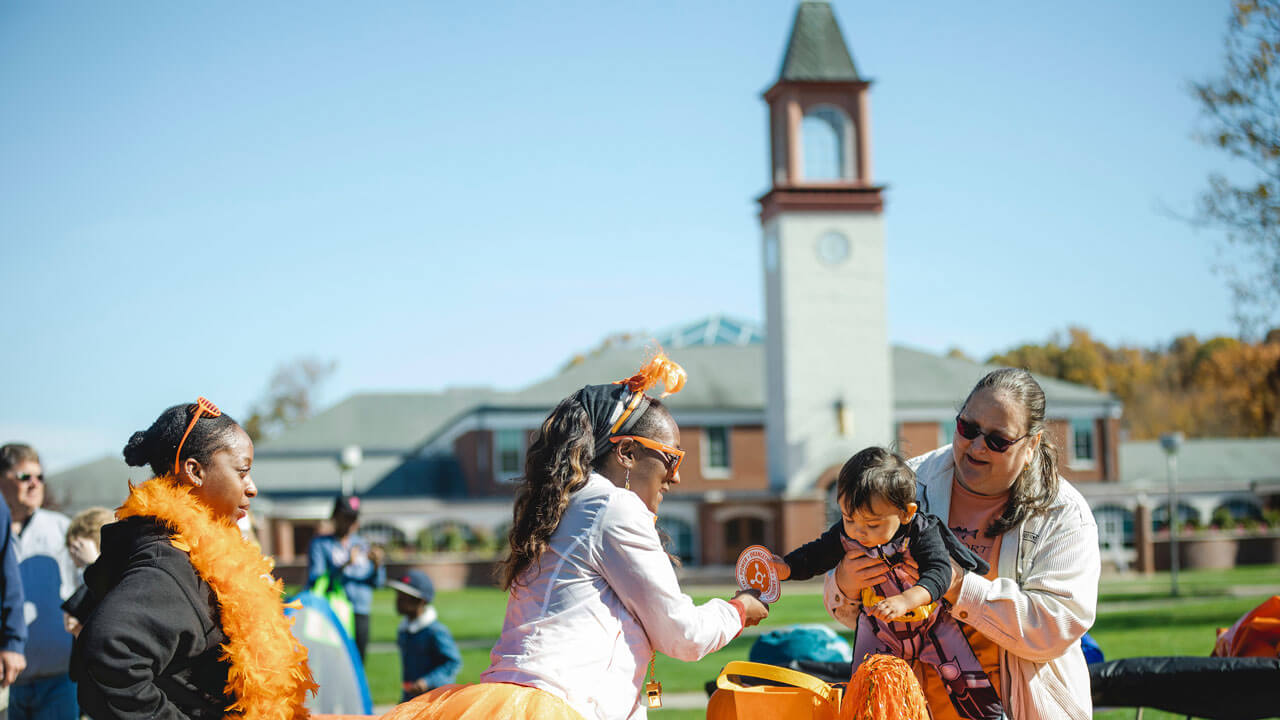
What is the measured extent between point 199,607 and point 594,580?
125cm

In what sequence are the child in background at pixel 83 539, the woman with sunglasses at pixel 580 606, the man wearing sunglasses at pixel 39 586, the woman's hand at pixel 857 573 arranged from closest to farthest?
the woman with sunglasses at pixel 580 606
the woman's hand at pixel 857 573
the man wearing sunglasses at pixel 39 586
the child in background at pixel 83 539

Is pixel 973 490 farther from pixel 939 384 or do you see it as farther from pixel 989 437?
pixel 939 384

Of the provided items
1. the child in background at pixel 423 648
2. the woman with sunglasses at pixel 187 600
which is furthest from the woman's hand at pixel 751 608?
the child in background at pixel 423 648

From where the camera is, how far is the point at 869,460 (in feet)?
12.7

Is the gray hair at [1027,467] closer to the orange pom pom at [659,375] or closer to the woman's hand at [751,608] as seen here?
the woman's hand at [751,608]

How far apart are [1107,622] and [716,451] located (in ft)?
87.6

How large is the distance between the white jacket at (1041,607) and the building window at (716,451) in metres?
40.2

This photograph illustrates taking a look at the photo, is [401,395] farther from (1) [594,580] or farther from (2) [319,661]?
(1) [594,580]

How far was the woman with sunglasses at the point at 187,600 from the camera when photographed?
3.33m

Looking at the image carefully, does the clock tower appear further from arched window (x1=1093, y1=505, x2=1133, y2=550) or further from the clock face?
arched window (x1=1093, y1=505, x2=1133, y2=550)

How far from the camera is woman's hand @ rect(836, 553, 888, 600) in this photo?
389cm

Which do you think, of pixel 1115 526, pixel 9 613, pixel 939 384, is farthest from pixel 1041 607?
pixel 939 384

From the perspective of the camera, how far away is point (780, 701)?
12.4 ft

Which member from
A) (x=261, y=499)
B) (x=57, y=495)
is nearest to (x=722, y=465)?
(x=261, y=499)
